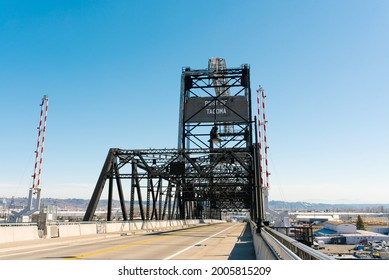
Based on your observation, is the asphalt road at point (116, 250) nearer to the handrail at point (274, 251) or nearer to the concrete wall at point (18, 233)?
the concrete wall at point (18, 233)

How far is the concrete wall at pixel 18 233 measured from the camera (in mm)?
18122

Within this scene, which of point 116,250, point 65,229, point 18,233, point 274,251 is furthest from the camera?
point 65,229

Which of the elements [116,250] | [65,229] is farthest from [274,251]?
[65,229]

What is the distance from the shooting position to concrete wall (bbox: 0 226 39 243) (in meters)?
18.1

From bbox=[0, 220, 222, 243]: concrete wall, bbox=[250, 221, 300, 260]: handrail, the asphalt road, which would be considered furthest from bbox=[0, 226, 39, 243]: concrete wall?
bbox=[250, 221, 300, 260]: handrail

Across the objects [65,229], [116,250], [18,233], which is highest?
[18,233]

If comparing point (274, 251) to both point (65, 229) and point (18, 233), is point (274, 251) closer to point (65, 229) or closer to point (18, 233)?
point (18, 233)

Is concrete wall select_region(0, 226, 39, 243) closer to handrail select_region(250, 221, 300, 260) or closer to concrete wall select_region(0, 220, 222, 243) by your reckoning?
concrete wall select_region(0, 220, 222, 243)

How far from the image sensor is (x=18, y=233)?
19500 mm

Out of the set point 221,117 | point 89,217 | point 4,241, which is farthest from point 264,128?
point 4,241

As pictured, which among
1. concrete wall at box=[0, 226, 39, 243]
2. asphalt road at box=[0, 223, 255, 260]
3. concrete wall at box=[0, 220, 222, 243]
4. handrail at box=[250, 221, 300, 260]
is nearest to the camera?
handrail at box=[250, 221, 300, 260]
